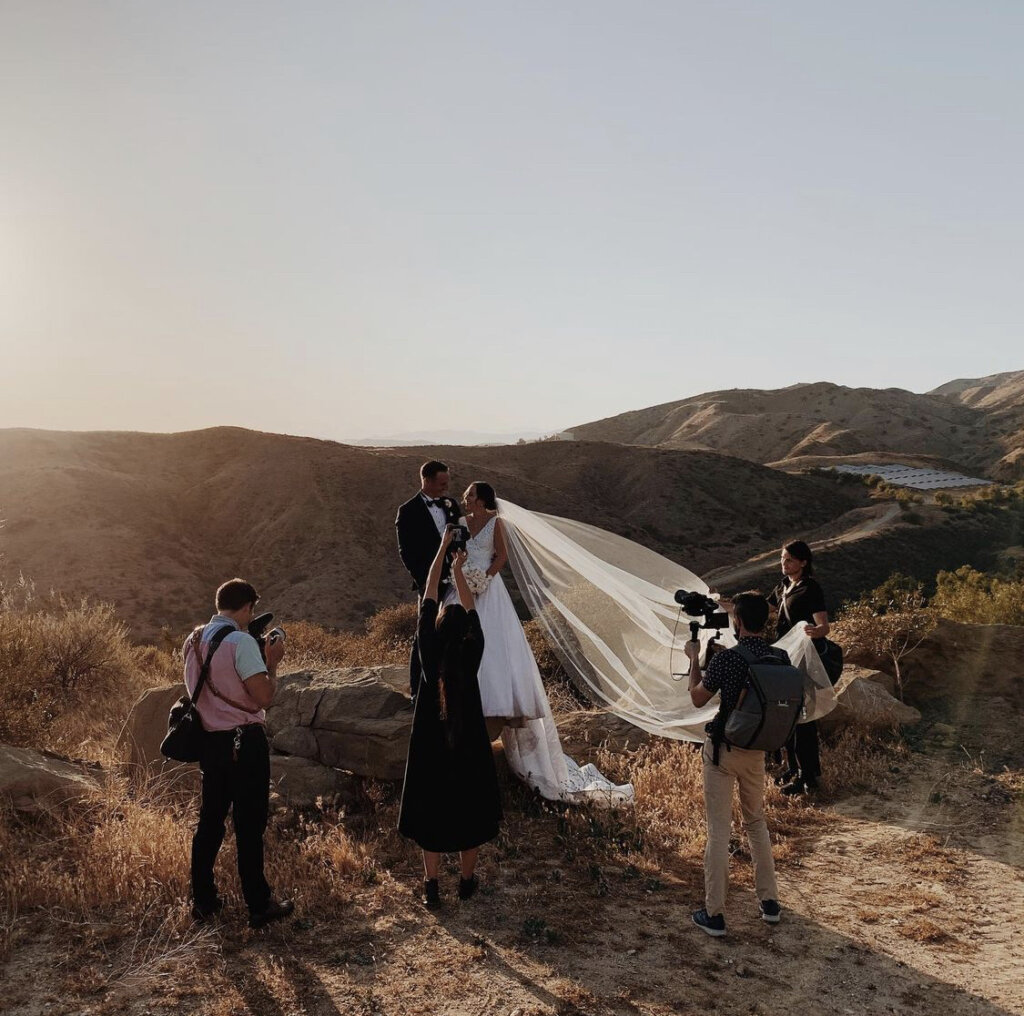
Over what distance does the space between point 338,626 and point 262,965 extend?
33.8 m

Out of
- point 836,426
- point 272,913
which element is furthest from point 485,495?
point 836,426

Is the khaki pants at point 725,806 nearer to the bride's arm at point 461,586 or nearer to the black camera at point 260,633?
the bride's arm at point 461,586

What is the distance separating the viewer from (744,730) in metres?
4.43

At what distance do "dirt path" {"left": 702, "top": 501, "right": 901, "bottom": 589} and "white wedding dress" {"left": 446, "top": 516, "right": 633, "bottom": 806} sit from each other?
30.1 meters

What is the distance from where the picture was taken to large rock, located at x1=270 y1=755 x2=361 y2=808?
6.93 metres

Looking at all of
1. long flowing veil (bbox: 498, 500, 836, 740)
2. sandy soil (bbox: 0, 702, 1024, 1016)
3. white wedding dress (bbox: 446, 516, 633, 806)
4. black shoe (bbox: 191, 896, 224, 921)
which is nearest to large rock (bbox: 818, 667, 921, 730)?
sandy soil (bbox: 0, 702, 1024, 1016)

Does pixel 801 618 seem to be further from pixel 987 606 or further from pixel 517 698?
pixel 987 606

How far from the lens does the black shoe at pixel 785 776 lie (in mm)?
7427

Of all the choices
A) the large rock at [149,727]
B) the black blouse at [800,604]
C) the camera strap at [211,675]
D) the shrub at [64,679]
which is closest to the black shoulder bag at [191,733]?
the camera strap at [211,675]

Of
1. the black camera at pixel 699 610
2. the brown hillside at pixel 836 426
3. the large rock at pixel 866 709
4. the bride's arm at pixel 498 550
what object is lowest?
the large rock at pixel 866 709

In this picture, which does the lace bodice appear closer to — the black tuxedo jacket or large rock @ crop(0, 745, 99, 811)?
the black tuxedo jacket

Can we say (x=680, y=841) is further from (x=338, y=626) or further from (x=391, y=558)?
(x=391, y=558)

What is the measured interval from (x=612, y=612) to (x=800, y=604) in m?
1.65

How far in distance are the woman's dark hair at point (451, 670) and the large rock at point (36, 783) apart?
11.5 feet
